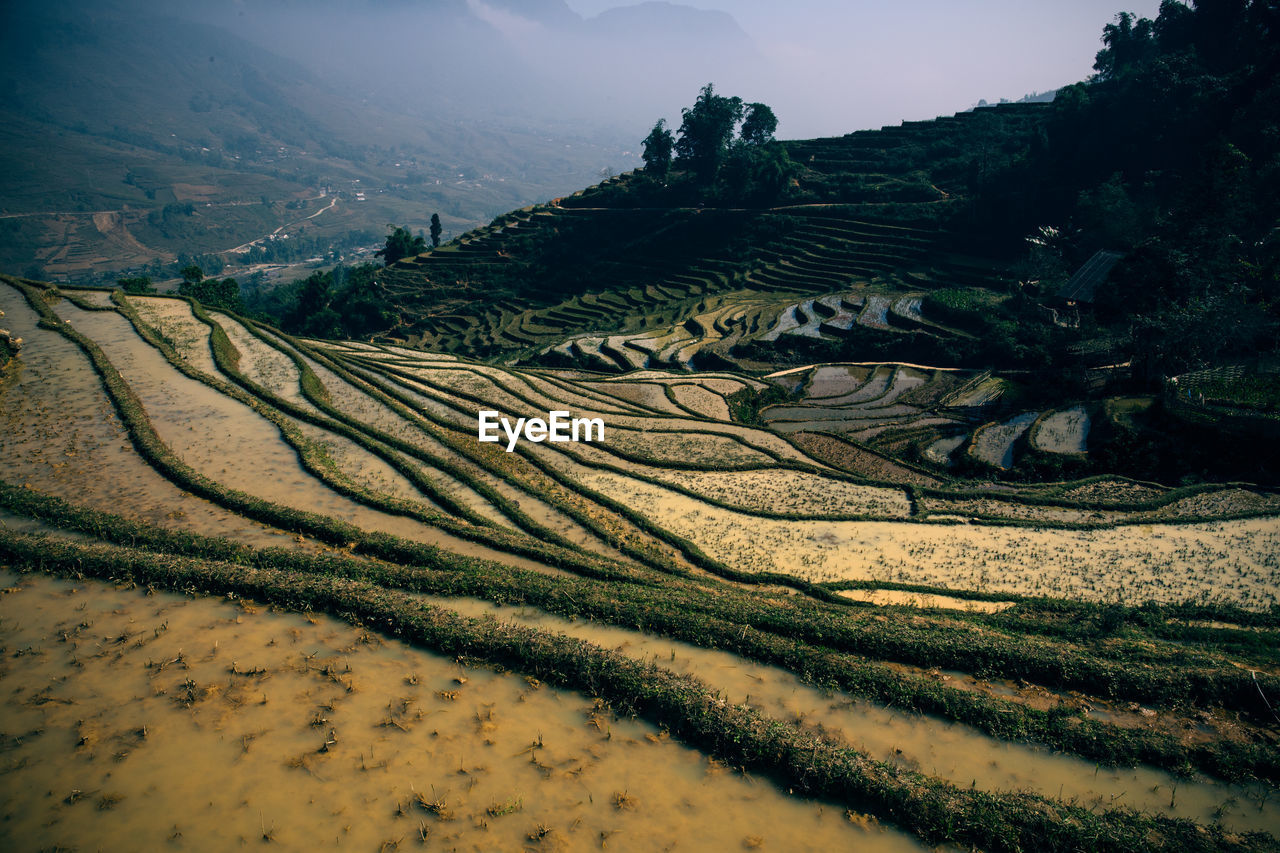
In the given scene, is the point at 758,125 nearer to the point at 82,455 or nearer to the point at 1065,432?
the point at 1065,432

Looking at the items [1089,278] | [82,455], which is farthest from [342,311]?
Answer: [1089,278]

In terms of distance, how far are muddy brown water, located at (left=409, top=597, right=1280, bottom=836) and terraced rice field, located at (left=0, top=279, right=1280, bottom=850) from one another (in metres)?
0.04

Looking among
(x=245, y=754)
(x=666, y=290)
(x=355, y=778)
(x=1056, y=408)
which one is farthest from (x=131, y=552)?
(x=666, y=290)

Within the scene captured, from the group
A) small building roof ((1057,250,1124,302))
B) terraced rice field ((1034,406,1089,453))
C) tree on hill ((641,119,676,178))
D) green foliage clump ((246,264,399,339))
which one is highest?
tree on hill ((641,119,676,178))

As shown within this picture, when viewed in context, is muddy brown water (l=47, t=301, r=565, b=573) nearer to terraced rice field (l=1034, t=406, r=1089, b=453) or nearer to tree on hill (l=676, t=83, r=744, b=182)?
terraced rice field (l=1034, t=406, r=1089, b=453)

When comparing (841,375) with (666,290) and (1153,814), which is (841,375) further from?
(1153,814)

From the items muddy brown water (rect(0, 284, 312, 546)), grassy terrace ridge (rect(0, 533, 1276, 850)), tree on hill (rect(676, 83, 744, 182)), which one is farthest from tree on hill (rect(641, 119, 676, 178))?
grassy terrace ridge (rect(0, 533, 1276, 850))

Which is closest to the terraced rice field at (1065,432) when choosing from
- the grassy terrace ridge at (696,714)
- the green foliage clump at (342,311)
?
the grassy terrace ridge at (696,714)

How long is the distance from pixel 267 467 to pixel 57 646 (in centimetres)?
740

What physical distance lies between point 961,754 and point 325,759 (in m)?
7.29

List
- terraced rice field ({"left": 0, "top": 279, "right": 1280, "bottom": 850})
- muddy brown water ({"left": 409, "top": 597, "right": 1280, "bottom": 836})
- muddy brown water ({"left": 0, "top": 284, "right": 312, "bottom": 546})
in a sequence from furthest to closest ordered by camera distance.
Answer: muddy brown water ({"left": 0, "top": 284, "right": 312, "bottom": 546}), muddy brown water ({"left": 409, "top": 597, "right": 1280, "bottom": 836}), terraced rice field ({"left": 0, "top": 279, "right": 1280, "bottom": 850})

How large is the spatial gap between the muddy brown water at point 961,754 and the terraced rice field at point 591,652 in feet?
0.13

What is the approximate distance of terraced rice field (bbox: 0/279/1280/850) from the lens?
21.0ft

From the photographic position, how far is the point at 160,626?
8906mm
